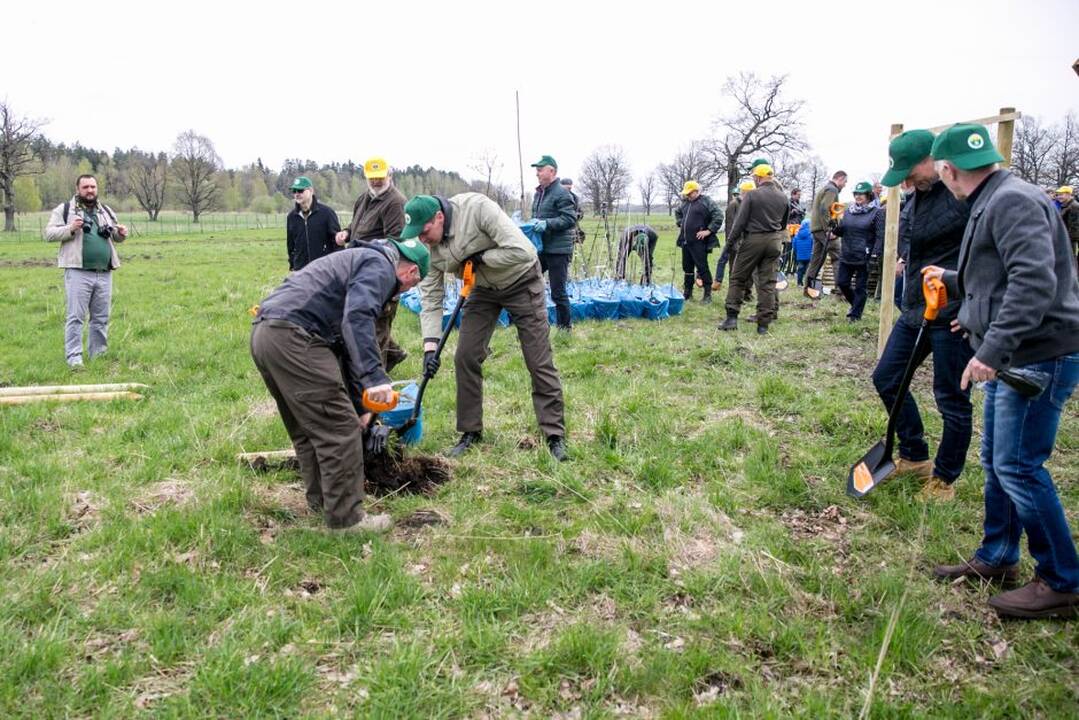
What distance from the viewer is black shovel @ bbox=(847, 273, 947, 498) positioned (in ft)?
12.3

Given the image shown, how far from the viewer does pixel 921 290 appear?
4070mm

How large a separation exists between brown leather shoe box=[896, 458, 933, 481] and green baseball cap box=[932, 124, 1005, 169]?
2046mm

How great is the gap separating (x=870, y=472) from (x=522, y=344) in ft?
7.56

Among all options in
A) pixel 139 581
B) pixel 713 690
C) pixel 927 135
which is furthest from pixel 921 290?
pixel 139 581

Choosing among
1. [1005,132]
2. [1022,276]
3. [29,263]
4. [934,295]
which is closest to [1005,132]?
[1005,132]

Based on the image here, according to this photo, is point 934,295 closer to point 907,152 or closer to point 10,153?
point 907,152

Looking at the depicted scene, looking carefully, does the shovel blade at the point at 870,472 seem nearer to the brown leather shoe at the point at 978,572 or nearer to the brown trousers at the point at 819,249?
the brown leather shoe at the point at 978,572

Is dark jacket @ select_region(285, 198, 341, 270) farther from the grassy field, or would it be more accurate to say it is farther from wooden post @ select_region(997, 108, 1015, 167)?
wooden post @ select_region(997, 108, 1015, 167)

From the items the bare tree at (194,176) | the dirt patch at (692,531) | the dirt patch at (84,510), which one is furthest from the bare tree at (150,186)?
the dirt patch at (692,531)

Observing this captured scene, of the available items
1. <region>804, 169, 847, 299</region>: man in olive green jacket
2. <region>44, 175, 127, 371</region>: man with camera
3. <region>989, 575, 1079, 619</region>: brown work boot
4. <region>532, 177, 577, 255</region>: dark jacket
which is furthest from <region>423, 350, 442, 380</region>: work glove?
<region>804, 169, 847, 299</region>: man in olive green jacket

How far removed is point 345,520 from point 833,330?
745 centimetres

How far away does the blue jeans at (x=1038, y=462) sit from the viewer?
2.88 meters

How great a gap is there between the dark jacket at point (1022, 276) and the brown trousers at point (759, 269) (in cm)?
611

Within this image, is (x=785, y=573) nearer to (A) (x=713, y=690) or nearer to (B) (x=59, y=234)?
(A) (x=713, y=690)
